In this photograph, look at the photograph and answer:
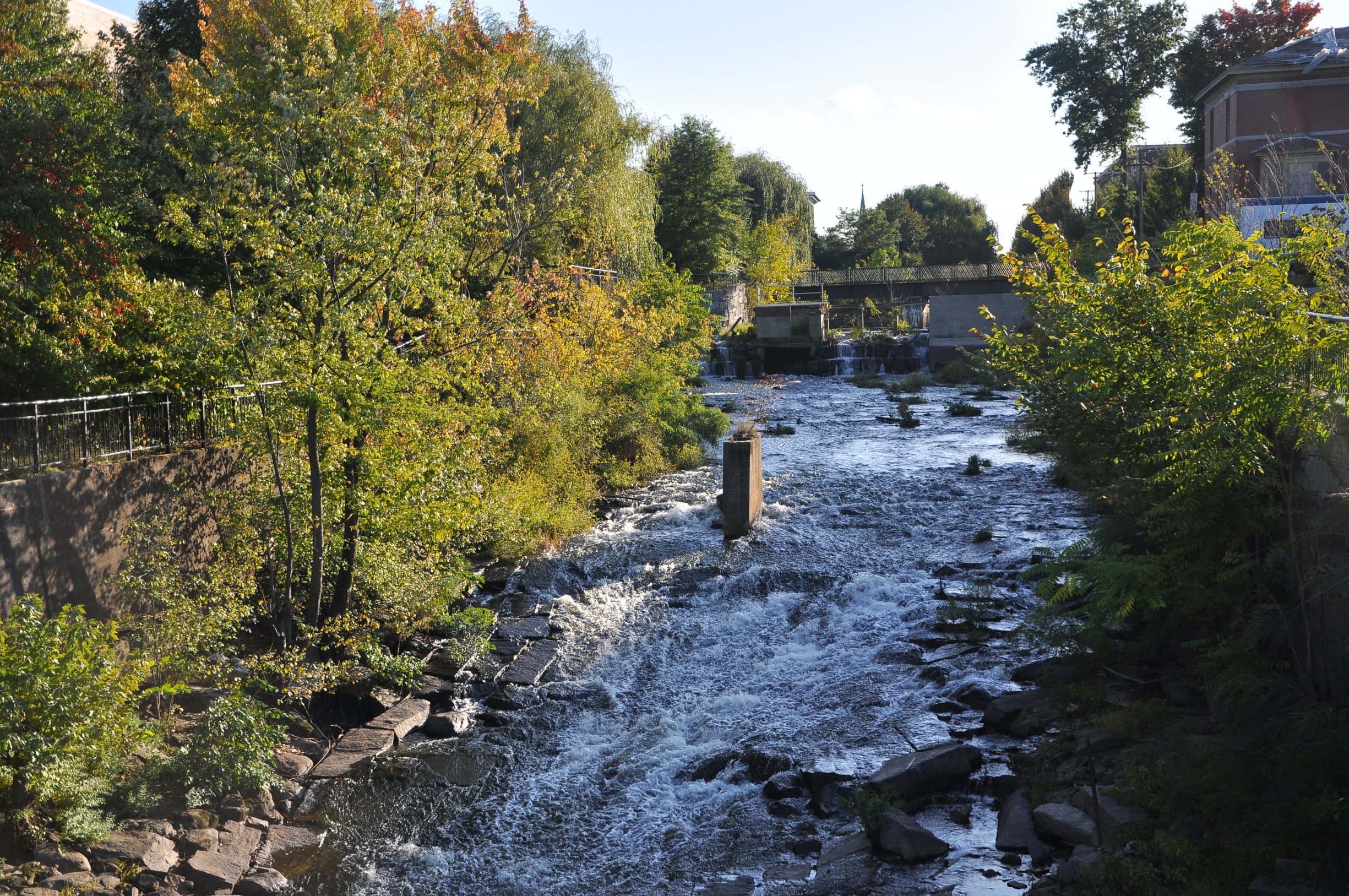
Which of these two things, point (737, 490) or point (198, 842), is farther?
point (737, 490)

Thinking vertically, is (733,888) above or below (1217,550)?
below

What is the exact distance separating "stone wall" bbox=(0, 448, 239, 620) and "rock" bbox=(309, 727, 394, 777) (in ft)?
8.67

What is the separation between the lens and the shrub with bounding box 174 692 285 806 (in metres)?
8.61

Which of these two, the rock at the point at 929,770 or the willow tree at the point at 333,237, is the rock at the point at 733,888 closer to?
the rock at the point at 929,770

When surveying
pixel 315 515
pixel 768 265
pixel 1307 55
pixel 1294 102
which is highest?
pixel 1307 55

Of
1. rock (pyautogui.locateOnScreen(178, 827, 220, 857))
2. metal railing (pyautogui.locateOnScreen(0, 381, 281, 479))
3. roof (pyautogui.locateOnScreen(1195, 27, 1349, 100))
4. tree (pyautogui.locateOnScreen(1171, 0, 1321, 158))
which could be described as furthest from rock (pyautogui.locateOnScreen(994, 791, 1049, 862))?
tree (pyautogui.locateOnScreen(1171, 0, 1321, 158))

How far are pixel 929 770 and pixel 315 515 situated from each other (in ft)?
22.3

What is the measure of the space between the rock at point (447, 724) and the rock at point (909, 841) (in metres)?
5.03

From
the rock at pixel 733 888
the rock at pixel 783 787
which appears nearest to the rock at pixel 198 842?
the rock at pixel 733 888

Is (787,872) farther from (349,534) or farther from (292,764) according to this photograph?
(349,534)

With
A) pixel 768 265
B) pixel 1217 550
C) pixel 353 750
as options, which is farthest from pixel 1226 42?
pixel 353 750

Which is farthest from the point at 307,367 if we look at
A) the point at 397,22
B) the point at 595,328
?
the point at 595,328

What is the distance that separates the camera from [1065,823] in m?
7.36

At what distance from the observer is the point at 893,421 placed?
2903 centimetres
